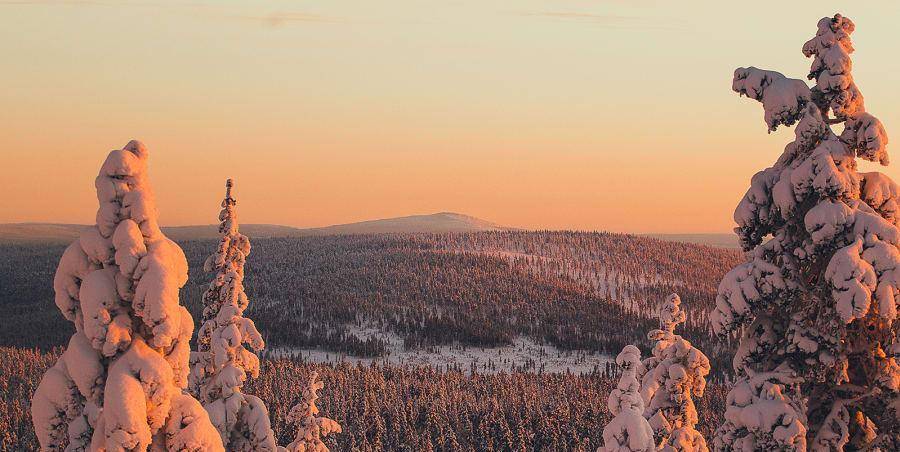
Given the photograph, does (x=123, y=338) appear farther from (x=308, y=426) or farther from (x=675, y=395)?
(x=675, y=395)

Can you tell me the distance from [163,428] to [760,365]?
9973 mm

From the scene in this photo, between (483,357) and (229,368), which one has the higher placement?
(229,368)

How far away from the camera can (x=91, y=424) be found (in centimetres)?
1230

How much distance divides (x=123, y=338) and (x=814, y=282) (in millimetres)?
11270

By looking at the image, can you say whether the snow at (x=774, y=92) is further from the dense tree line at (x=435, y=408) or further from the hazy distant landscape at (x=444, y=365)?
the dense tree line at (x=435, y=408)

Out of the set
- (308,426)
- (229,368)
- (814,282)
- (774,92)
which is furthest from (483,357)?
(774,92)

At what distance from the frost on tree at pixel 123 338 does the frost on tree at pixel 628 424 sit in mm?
8685

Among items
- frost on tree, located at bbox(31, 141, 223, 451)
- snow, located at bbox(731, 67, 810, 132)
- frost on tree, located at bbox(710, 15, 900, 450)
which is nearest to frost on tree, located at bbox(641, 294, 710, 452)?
frost on tree, located at bbox(710, 15, 900, 450)

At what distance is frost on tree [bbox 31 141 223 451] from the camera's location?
11.9 meters

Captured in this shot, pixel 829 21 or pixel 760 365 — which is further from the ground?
pixel 829 21

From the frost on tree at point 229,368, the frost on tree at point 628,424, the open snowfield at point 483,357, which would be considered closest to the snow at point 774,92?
the frost on tree at point 628,424

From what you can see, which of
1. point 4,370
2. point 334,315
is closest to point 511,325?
point 334,315

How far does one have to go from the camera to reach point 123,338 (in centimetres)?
1211

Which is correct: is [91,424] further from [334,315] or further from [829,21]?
[334,315]
